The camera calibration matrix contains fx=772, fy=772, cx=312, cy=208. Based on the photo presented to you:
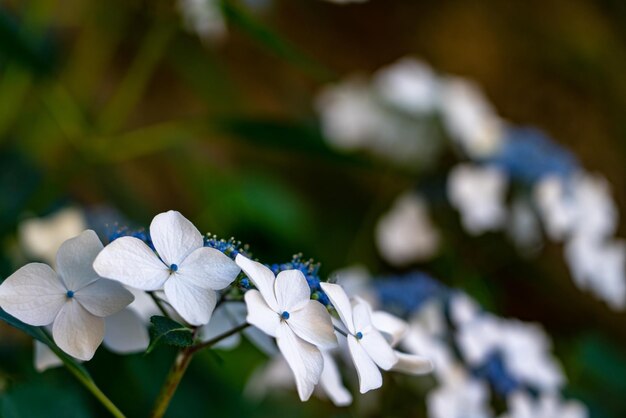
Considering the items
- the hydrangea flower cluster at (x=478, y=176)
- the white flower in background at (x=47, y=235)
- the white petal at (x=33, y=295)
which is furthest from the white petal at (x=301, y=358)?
→ the hydrangea flower cluster at (x=478, y=176)

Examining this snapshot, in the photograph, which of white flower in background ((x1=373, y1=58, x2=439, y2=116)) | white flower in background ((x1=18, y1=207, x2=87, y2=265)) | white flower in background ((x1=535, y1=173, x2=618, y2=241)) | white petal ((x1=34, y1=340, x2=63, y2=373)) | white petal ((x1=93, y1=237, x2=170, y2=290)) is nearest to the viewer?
white petal ((x1=93, y1=237, x2=170, y2=290))

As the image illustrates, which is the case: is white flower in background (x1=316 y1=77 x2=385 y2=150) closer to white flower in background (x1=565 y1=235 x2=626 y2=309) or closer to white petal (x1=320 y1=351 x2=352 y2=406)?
white flower in background (x1=565 y1=235 x2=626 y2=309)

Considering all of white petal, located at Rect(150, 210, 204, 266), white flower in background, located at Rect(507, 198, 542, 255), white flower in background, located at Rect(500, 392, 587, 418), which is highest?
white petal, located at Rect(150, 210, 204, 266)

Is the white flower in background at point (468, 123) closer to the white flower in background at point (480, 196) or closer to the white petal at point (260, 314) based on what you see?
the white flower in background at point (480, 196)

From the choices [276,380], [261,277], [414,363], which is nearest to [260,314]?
[261,277]

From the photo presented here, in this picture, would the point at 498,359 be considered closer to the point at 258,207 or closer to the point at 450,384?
the point at 450,384

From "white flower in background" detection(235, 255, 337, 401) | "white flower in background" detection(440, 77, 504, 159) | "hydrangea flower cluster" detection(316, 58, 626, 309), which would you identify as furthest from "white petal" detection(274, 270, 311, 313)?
"white flower in background" detection(440, 77, 504, 159)
